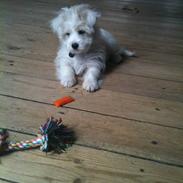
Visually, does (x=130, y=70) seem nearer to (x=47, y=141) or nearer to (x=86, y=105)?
(x=86, y=105)

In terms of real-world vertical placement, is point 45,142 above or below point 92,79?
below

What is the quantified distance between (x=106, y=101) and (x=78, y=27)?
0.47m

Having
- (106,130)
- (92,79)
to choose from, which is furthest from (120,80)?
(106,130)

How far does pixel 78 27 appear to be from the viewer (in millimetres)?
1616

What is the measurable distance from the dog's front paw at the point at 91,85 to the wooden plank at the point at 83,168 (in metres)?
0.49

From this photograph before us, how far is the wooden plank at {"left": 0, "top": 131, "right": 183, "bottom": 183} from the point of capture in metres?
1.07

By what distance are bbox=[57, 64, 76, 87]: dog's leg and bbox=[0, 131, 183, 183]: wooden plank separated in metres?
0.56

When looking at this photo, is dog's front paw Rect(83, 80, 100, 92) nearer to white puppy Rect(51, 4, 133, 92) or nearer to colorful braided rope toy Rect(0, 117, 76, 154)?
white puppy Rect(51, 4, 133, 92)

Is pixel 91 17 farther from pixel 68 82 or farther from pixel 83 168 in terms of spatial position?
pixel 83 168

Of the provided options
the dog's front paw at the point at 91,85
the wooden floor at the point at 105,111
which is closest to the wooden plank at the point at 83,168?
the wooden floor at the point at 105,111

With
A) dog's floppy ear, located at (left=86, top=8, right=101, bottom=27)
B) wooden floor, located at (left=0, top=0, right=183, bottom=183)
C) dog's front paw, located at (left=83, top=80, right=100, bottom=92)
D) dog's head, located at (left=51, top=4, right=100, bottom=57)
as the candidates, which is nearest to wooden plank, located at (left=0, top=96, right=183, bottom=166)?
wooden floor, located at (left=0, top=0, right=183, bottom=183)

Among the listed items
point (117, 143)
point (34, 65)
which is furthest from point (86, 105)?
point (34, 65)

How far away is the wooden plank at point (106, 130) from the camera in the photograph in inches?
47.5

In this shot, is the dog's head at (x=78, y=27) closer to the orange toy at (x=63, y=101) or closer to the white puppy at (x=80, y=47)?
the white puppy at (x=80, y=47)
